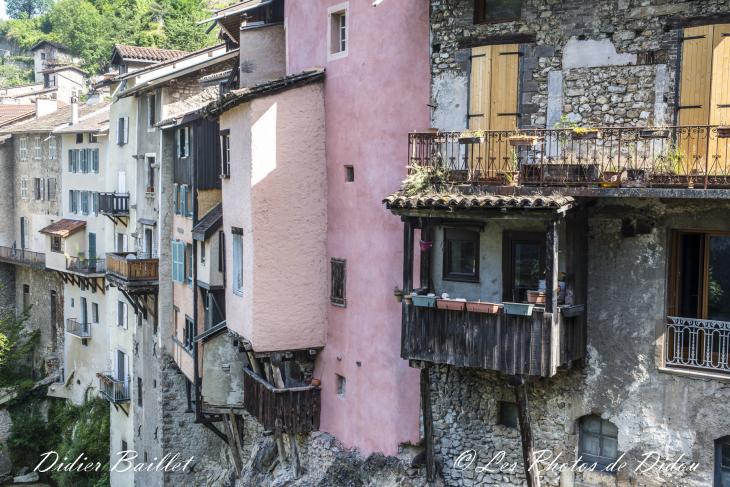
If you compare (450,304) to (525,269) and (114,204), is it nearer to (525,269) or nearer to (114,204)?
(525,269)

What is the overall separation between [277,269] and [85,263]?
868 inches

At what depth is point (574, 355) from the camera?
13.6 meters

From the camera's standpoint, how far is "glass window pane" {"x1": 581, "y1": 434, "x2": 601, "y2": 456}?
14.2 m

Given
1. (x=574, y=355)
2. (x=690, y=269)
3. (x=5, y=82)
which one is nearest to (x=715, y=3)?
(x=690, y=269)

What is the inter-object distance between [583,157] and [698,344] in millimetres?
3689

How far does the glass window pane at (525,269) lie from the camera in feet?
46.5

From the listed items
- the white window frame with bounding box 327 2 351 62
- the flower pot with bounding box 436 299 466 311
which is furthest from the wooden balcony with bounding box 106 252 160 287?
the flower pot with bounding box 436 299 466 311

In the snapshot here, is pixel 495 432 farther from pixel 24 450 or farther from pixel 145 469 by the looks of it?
pixel 24 450

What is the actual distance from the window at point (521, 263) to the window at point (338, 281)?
4859 mm

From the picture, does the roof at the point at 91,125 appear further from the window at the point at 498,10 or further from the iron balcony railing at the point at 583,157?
the iron balcony railing at the point at 583,157

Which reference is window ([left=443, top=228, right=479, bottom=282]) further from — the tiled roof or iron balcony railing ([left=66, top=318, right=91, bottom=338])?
iron balcony railing ([left=66, top=318, right=91, bottom=338])

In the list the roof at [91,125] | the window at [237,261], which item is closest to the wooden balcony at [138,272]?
the window at [237,261]

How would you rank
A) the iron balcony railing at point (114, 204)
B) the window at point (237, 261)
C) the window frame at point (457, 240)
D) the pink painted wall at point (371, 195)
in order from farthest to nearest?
the iron balcony railing at point (114, 204)
the window at point (237, 261)
the pink painted wall at point (371, 195)
the window frame at point (457, 240)

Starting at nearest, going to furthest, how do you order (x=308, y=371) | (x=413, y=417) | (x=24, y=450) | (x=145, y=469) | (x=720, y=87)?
1. (x=720, y=87)
2. (x=413, y=417)
3. (x=308, y=371)
4. (x=145, y=469)
5. (x=24, y=450)
